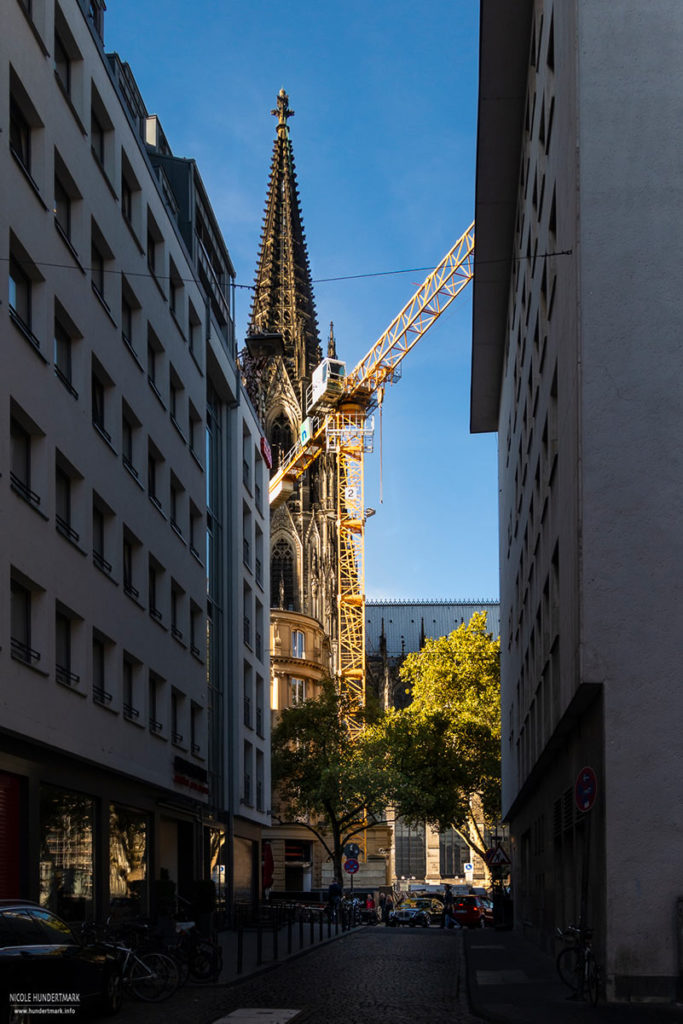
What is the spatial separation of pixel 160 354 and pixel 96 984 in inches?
790

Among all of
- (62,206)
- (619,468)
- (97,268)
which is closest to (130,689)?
(97,268)

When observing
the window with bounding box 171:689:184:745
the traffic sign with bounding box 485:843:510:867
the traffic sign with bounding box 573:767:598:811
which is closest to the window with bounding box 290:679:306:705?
the traffic sign with bounding box 485:843:510:867

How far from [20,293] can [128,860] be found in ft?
42.0

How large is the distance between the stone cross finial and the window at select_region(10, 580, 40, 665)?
121 meters

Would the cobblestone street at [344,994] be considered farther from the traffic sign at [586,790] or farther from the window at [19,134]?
the window at [19,134]

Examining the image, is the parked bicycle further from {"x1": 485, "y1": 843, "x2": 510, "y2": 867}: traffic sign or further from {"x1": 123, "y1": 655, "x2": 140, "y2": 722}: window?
{"x1": 485, "y1": 843, "x2": 510, "y2": 867}: traffic sign

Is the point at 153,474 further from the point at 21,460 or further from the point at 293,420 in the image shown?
the point at 293,420

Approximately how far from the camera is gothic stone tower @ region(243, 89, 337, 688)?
353 feet

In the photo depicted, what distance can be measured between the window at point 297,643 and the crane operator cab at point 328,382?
89.8 ft

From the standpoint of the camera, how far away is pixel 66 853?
953 inches

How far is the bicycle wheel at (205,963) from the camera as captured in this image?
20.8 m

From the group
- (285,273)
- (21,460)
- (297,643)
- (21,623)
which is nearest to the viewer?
(21,623)

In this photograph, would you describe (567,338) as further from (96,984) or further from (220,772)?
(220,772)

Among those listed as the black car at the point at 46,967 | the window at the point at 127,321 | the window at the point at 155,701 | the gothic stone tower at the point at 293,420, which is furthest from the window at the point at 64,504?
the gothic stone tower at the point at 293,420
